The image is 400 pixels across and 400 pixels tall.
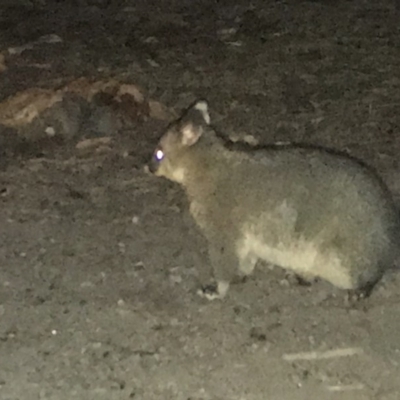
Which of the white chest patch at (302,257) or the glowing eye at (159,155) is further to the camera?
the glowing eye at (159,155)

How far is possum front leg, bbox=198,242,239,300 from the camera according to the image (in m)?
2.91

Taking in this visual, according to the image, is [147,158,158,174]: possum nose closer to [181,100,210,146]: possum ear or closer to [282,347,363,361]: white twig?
[181,100,210,146]: possum ear

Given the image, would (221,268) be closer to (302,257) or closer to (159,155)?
(302,257)

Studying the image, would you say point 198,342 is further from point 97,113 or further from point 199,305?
point 97,113

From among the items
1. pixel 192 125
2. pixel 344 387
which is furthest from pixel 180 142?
pixel 344 387

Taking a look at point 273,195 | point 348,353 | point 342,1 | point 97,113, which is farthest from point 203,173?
point 342,1

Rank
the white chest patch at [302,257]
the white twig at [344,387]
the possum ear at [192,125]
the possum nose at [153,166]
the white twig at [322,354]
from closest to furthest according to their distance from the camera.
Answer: the white twig at [344,387]
the white twig at [322,354]
the white chest patch at [302,257]
the possum ear at [192,125]
the possum nose at [153,166]

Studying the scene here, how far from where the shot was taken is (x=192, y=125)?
2930 millimetres

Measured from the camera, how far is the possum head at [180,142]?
2943 mm

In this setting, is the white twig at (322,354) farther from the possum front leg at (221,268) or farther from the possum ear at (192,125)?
the possum ear at (192,125)

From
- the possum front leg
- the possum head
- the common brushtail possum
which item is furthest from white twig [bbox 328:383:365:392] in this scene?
the possum head

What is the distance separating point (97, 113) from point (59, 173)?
39 centimetres

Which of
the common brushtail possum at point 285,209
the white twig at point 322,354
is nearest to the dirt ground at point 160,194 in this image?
the white twig at point 322,354

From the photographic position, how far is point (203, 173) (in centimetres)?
294
